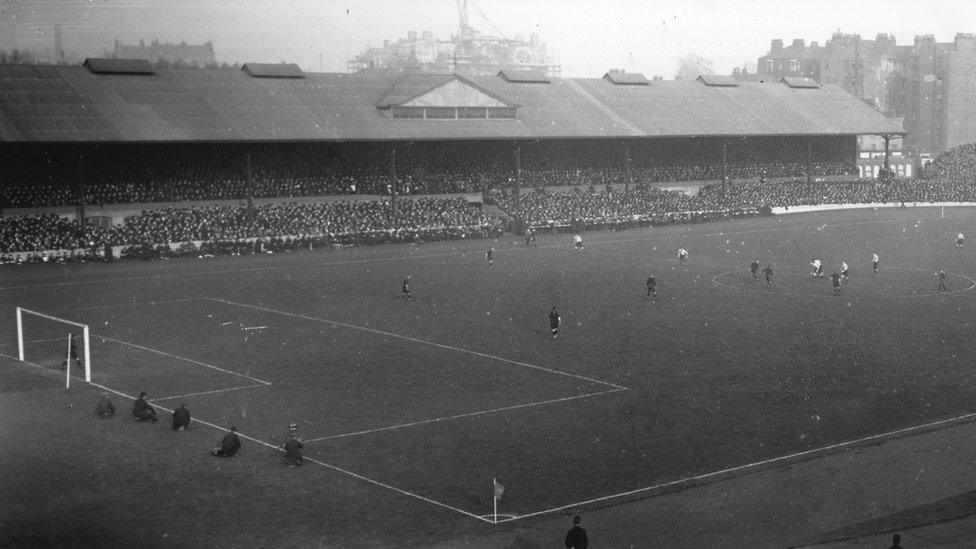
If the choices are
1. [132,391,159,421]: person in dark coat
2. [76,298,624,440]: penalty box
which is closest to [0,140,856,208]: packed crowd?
[76,298,624,440]: penalty box

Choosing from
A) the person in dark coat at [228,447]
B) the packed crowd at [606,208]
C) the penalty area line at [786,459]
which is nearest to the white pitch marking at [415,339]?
the penalty area line at [786,459]

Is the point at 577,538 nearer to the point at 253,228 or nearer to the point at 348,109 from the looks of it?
the point at 253,228

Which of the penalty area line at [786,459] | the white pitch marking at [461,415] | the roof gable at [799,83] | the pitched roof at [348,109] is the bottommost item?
the penalty area line at [786,459]

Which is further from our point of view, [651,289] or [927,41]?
[927,41]

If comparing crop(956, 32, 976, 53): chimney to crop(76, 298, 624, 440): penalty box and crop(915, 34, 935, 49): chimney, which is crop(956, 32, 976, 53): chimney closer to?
crop(915, 34, 935, 49): chimney

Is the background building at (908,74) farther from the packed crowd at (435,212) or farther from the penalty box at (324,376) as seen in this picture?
the penalty box at (324,376)

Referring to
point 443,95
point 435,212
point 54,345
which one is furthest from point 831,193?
point 54,345
